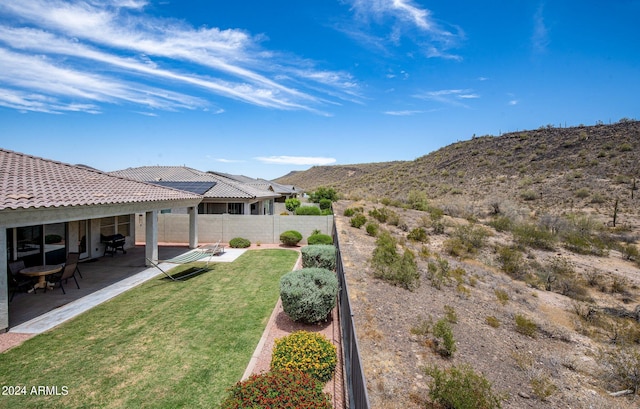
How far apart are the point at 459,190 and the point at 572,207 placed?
11.7m

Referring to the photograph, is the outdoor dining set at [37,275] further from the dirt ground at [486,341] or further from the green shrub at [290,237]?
the green shrub at [290,237]

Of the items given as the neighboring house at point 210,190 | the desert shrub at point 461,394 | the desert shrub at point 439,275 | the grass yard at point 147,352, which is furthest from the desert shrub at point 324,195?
the desert shrub at point 461,394

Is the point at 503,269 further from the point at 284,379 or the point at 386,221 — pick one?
the point at 284,379

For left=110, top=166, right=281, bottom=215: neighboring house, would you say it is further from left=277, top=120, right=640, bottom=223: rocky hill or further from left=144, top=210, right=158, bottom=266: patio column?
left=277, top=120, right=640, bottom=223: rocky hill

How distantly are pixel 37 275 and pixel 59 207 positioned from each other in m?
2.63

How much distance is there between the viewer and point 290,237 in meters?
17.6

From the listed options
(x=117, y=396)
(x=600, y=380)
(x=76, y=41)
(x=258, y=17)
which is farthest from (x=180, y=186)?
(x=600, y=380)

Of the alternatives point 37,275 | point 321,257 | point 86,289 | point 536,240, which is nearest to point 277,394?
point 321,257

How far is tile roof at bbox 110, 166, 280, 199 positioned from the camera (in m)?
20.8

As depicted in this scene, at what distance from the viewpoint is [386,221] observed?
68.7ft

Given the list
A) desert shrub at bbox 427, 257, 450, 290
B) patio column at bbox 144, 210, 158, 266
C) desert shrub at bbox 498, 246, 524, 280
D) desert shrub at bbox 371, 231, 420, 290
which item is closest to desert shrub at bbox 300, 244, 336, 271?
desert shrub at bbox 371, 231, 420, 290

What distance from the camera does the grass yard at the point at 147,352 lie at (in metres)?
4.72

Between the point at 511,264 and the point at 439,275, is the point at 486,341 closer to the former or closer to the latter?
the point at 439,275

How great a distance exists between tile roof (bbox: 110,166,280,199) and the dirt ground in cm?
1161
